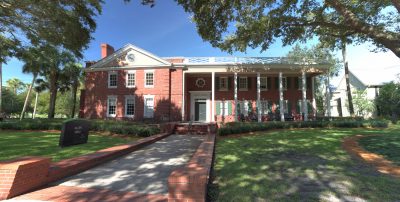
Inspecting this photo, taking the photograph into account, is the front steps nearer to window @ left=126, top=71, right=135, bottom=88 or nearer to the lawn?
the lawn

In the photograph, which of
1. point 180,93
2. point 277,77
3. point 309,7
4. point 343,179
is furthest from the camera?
point 277,77

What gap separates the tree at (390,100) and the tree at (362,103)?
1.20 metres

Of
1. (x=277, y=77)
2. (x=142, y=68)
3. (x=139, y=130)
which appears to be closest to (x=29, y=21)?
(x=139, y=130)

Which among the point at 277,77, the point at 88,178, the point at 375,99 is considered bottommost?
the point at 88,178

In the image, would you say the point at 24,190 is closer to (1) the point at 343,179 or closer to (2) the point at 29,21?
(1) the point at 343,179

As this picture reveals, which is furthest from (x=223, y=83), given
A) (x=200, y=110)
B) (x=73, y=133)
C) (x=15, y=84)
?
(x=15, y=84)

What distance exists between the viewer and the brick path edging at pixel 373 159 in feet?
21.3

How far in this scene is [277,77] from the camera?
2445 centimetres

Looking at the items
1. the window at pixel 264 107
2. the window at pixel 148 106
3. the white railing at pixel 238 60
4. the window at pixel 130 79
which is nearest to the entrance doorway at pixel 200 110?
the white railing at pixel 238 60

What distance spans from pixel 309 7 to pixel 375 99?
66.1 ft

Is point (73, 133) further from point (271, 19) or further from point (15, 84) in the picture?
point (15, 84)

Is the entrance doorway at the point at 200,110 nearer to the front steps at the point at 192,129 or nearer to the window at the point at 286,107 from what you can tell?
the window at the point at 286,107

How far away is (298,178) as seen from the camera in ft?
19.0

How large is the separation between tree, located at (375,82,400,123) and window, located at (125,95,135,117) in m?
23.4
